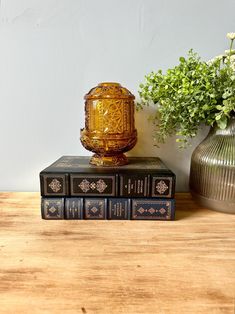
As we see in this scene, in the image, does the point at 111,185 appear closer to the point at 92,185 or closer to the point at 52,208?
the point at 92,185

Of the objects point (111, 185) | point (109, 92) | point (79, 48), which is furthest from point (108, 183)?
point (79, 48)

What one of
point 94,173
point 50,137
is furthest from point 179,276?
point 50,137

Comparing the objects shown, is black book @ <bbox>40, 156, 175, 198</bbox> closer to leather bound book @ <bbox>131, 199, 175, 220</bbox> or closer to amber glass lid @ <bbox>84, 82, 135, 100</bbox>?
leather bound book @ <bbox>131, 199, 175, 220</bbox>

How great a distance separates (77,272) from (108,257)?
2.7 inches

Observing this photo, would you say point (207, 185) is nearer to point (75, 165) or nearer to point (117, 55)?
point (75, 165)

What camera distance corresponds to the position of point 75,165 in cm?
64

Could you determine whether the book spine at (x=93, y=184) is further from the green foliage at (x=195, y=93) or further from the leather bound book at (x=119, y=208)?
the green foliage at (x=195, y=93)

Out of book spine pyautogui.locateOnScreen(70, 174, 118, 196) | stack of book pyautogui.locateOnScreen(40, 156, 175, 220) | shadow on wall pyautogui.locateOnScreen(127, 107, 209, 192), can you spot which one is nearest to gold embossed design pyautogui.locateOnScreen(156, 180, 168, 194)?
stack of book pyautogui.locateOnScreen(40, 156, 175, 220)

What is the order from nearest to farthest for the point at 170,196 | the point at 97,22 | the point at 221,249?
1. the point at 221,249
2. the point at 170,196
3. the point at 97,22

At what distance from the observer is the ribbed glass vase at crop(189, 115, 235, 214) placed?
59 centimetres

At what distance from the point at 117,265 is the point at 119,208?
0.61ft

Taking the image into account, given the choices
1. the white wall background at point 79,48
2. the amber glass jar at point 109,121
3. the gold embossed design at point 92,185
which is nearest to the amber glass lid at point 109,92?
the amber glass jar at point 109,121

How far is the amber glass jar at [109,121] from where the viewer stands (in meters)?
0.61

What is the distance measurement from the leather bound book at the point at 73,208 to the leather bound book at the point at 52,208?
1 cm
